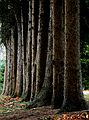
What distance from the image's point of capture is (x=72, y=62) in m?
11.5

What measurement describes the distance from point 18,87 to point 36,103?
1065cm

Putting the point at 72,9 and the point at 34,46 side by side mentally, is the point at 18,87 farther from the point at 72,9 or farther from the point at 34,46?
the point at 72,9

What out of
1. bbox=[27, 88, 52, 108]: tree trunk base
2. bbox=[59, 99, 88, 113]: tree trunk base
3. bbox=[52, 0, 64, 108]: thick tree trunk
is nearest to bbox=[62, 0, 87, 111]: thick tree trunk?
bbox=[59, 99, 88, 113]: tree trunk base

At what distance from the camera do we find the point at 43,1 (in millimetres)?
17297

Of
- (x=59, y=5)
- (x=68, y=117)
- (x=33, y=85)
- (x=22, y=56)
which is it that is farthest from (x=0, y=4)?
(x=68, y=117)

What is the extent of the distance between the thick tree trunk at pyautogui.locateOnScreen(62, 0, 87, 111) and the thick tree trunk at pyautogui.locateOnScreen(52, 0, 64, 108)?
1.86 metres

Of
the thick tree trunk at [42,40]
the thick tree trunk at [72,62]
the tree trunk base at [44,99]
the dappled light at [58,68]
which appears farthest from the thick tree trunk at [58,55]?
the thick tree trunk at [42,40]

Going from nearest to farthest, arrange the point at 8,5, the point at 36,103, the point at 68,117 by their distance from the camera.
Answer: the point at 68,117 < the point at 36,103 < the point at 8,5

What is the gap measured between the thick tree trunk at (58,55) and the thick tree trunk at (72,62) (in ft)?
6.09

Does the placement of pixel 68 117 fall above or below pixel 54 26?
below

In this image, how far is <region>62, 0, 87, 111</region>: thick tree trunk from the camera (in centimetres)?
1141

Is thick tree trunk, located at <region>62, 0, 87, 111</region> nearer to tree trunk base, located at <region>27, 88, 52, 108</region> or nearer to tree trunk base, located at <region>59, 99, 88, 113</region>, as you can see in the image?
tree trunk base, located at <region>59, 99, 88, 113</region>

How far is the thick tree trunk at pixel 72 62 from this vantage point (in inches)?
449

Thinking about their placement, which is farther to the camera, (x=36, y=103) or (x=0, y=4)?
(x=0, y=4)
